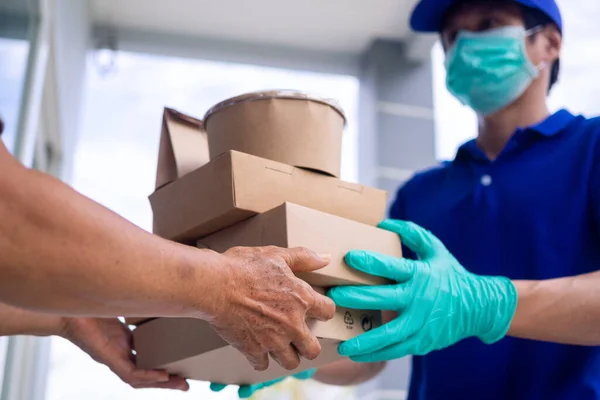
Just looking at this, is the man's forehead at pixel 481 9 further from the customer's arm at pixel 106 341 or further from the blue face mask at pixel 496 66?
the customer's arm at pixel 106 341

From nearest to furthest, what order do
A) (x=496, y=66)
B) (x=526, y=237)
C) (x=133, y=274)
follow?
1. (x=133, y=274)
2. (x=526, y=237)
3. (x=496, y=66)

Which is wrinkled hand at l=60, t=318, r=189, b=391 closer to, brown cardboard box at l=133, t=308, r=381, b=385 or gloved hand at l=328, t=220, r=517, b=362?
brown cardboard box at l=133, t=308, r=381, b=385

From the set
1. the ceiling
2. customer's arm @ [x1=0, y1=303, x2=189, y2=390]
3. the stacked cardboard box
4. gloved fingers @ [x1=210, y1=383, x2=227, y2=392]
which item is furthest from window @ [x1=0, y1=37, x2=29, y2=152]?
the ceiling

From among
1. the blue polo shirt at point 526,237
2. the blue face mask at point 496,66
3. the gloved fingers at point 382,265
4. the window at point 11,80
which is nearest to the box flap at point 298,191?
the gloved fingers at point 382,265

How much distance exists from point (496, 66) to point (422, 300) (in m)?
0.85

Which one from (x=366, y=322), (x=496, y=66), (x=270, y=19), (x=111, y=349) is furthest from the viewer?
(x=270, y=19)

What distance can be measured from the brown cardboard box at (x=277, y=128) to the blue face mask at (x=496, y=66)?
0.73 metres

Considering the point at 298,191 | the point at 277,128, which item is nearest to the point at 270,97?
the point at 277,128

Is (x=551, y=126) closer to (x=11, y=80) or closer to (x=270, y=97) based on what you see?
(x=270, y=97)

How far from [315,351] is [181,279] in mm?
277

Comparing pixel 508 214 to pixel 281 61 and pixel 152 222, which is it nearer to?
pixel 152 222

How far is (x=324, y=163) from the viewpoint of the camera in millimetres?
1226

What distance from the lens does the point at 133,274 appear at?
86 cm

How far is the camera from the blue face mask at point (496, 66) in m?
1.78
